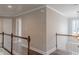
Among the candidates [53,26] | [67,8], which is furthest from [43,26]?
[67,8]

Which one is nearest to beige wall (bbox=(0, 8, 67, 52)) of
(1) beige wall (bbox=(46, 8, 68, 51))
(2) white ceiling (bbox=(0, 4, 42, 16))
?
(1) beige wall (bbox=(46, 8, 68, 51))

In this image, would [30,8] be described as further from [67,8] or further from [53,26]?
[67,8]

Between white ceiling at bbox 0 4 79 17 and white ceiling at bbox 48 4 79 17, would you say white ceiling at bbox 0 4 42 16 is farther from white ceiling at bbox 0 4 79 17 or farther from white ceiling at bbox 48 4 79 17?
white ceiling at bbox 48 4 79 17

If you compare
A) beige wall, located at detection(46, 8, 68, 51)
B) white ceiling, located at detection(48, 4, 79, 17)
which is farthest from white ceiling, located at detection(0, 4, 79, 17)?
beige wall, located at detection(46, 8, 68, 51)

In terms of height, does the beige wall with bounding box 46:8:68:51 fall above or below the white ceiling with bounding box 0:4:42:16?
below

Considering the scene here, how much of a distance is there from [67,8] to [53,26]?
0.38m

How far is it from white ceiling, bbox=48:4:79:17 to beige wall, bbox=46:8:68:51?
8cm

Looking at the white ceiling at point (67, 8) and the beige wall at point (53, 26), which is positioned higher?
the white ceiling at point (67, 8)

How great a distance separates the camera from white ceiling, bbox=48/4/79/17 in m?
1.61

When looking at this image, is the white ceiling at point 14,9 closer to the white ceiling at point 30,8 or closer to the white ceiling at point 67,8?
the white ceiling at point 30,8

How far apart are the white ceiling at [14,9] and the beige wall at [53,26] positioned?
11.1 inches

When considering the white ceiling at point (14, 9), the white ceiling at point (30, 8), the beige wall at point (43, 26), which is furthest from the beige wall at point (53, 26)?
the white ceiling at point (14, 9)

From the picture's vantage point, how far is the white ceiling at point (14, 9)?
1.61m
